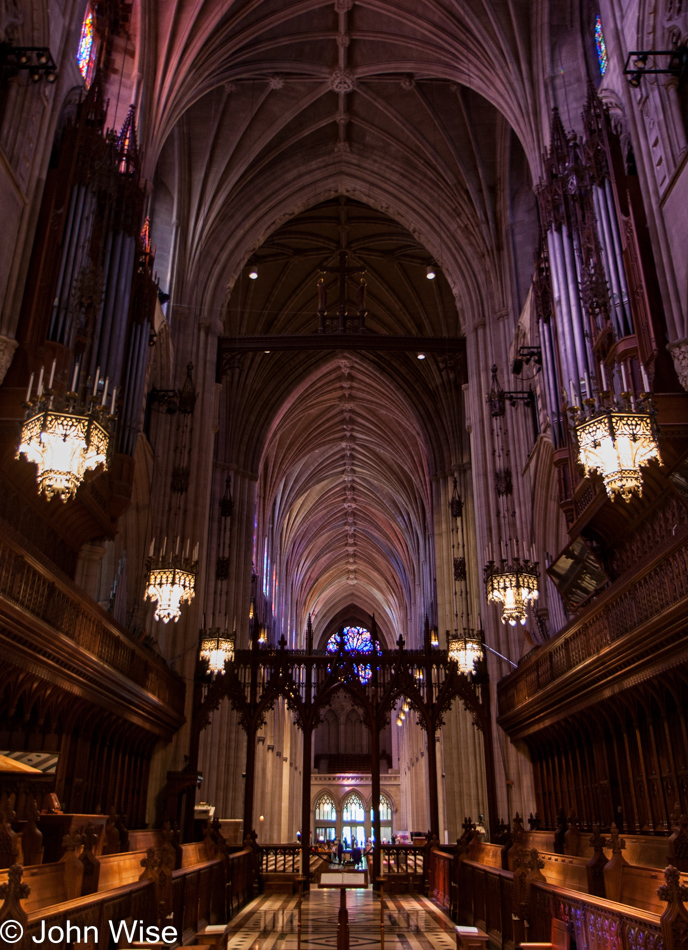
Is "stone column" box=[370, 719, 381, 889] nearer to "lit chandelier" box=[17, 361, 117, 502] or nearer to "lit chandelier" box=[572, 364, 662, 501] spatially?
"lit chandelier" box=[572, 364, 662, 501]

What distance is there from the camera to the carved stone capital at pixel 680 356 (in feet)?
32.4

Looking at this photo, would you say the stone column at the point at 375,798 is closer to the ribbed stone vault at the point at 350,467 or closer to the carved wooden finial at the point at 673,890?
the carved wooden finial at the point at 673,890

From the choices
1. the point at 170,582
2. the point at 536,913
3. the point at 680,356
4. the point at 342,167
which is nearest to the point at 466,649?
the point at 170,582

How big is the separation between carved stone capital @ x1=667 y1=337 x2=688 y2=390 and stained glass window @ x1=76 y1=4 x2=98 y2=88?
459 inches

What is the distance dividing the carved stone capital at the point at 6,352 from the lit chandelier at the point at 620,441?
6.86m

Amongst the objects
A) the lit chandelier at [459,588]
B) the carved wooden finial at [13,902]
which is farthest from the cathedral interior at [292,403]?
the lit chandelier at [459,588]

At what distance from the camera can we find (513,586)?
14688mm

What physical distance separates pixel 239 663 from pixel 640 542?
1168 cm

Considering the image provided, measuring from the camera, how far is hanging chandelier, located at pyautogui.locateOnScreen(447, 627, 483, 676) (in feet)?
60.6

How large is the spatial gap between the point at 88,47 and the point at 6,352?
870 cm

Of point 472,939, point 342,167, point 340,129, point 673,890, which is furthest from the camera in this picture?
point 342,167

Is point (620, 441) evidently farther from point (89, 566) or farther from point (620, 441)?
point (89, 566)

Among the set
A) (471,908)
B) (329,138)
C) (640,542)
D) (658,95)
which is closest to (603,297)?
(658,95)

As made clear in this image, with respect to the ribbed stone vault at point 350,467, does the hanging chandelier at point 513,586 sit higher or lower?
lower
